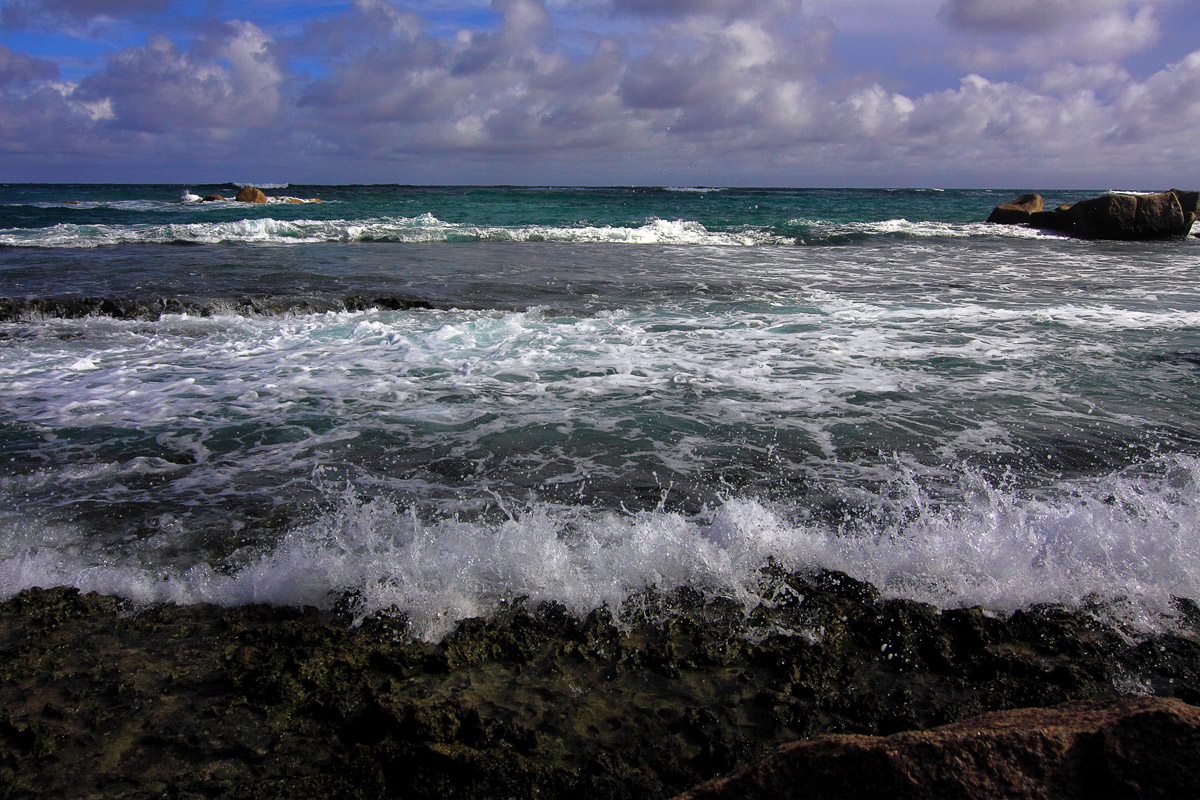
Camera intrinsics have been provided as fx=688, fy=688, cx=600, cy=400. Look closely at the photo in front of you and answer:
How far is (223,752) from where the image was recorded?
2066 millimetres

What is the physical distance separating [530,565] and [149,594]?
5.16 ft

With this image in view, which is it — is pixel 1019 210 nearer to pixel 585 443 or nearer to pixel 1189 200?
pixel 1189 200

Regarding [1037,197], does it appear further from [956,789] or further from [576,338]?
[956,789]

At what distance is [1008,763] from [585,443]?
3.37 m

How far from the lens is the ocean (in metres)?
2.98

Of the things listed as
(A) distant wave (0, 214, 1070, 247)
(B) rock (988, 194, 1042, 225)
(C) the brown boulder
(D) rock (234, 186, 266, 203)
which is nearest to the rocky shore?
(A) distant wave (0, 214, 1070, 247)

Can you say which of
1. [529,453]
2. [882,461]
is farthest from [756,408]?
[529,453]

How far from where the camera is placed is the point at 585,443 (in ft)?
15.1

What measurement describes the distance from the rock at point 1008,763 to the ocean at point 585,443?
138 cm

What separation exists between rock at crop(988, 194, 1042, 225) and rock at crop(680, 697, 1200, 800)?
29504 mm

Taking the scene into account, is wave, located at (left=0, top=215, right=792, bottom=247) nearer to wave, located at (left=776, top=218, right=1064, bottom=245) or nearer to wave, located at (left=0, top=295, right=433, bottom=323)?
wave, located at (left=776, top=218, right=1064, bottom=245)

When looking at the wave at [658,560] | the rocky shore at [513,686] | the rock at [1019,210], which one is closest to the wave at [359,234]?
the rock at [1019,210]

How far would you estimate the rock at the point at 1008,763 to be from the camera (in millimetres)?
1354

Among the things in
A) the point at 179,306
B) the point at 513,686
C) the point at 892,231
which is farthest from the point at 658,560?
the point at 892,231
